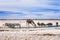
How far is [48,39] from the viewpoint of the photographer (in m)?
21.8

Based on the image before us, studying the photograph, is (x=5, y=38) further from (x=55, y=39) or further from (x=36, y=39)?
(x=55, y=39)

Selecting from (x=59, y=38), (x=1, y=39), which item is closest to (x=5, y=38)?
(x=1, y=39)

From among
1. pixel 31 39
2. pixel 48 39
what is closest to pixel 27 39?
pixel 31 39

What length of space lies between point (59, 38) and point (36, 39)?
2.24 metres

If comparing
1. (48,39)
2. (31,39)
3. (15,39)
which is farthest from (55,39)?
(15,39)

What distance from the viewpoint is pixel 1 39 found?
21.7 metres

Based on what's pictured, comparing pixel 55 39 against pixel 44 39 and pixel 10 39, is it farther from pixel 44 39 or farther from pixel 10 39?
pixel 10 39

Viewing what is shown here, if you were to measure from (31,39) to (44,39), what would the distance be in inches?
46.5

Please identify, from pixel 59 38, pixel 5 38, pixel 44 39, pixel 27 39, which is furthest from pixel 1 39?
pixel 59 38

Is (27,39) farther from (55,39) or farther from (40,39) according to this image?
(55,39)

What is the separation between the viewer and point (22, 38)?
73.1 ft

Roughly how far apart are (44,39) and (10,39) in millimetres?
3068

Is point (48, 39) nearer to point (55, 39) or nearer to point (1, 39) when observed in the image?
point (55, 39)

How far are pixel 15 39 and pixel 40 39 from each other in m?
2.26
